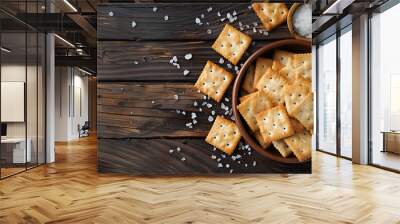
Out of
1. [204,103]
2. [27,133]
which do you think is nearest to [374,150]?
[204,103]

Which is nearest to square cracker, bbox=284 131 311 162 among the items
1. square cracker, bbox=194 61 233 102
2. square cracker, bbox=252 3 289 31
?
square cracker, bbox=194 61 233 102

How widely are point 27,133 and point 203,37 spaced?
3242mm

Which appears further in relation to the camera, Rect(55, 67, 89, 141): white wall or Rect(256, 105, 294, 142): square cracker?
Rect(55, 67, 89, 141): white wall

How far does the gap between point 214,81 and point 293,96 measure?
3.42ft

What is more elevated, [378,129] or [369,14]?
[369,14]

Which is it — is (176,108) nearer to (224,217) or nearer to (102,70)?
(102,70)

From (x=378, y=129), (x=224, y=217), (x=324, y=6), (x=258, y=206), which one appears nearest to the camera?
(x=224, y=217)

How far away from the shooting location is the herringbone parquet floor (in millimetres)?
3299

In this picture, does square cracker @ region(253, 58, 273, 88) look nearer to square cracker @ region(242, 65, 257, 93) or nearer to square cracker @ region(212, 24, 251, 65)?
square cracker @ region(242, 65, 257, 93)

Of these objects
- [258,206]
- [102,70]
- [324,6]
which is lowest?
[258,206]

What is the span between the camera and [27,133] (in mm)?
6203

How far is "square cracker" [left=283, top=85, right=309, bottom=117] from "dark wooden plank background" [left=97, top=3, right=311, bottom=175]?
732mm

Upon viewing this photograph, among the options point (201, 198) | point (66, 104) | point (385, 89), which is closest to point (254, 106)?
point (201, 198)

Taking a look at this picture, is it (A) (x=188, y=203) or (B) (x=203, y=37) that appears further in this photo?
(B) (x=203, y=37)
